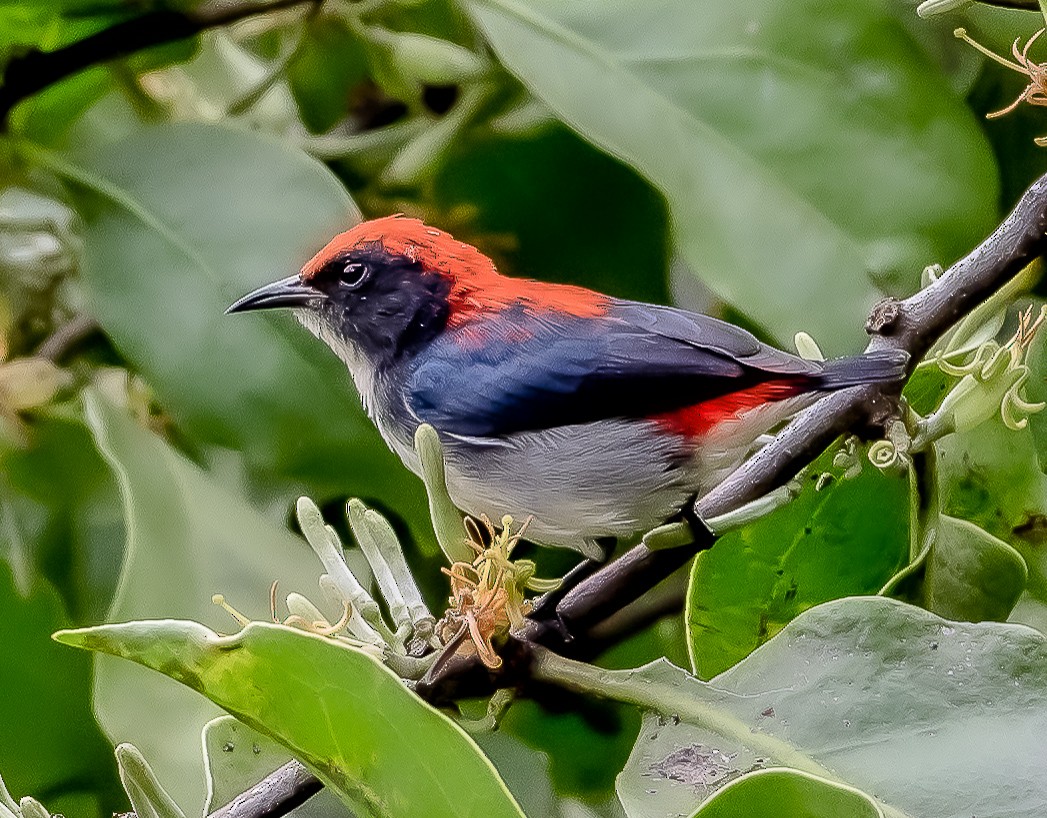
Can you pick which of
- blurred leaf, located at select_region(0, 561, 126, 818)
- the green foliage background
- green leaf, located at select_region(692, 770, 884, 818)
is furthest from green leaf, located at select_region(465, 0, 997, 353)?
blurred leaf, located at select_region(0, 561, 126, 818)

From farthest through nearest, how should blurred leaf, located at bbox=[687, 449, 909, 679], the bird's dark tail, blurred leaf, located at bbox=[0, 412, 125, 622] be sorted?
blurred leaf, located at bbox=[0, 412, 125, 622]
blurred leaf, located at bbox=[687, 449, 909, 679]
the bird's dark tail

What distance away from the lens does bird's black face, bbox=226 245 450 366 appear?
2.21 ft

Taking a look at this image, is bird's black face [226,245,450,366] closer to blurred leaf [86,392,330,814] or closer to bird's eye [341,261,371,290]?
bird's eye [341,261,371,290]

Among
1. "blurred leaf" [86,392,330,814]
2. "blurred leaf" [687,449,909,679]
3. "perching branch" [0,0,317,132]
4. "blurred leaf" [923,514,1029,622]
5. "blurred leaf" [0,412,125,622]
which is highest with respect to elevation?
"perching branch" [0,0,317,132]

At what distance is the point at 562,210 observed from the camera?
962mm

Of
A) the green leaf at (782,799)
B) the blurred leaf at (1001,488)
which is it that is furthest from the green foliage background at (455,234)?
the green leaf at (782,799)

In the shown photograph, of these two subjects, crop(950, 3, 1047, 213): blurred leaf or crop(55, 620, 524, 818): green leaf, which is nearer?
crop(55, 620, 524, 818): green leaf

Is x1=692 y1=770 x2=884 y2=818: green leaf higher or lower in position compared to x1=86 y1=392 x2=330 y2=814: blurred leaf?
higher

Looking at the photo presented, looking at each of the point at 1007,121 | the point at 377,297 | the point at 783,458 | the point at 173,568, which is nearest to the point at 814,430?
the point at 783,458

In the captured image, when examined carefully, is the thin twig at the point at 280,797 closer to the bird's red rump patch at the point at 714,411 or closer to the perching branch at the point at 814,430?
the perching branch at the point at 814,430

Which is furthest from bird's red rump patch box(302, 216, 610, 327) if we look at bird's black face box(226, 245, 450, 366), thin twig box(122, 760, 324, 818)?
thin twig box(122, 760, 324, 818)

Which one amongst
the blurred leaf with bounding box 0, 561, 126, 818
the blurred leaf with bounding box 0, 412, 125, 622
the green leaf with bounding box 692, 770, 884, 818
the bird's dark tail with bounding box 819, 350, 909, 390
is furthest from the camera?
the blurred leaf with bounding box 0, 412, 125, 622

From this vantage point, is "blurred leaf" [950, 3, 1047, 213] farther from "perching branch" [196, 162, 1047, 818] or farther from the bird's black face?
the bird's black face

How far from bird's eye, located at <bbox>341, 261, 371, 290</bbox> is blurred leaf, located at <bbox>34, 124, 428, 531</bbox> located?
17cm
